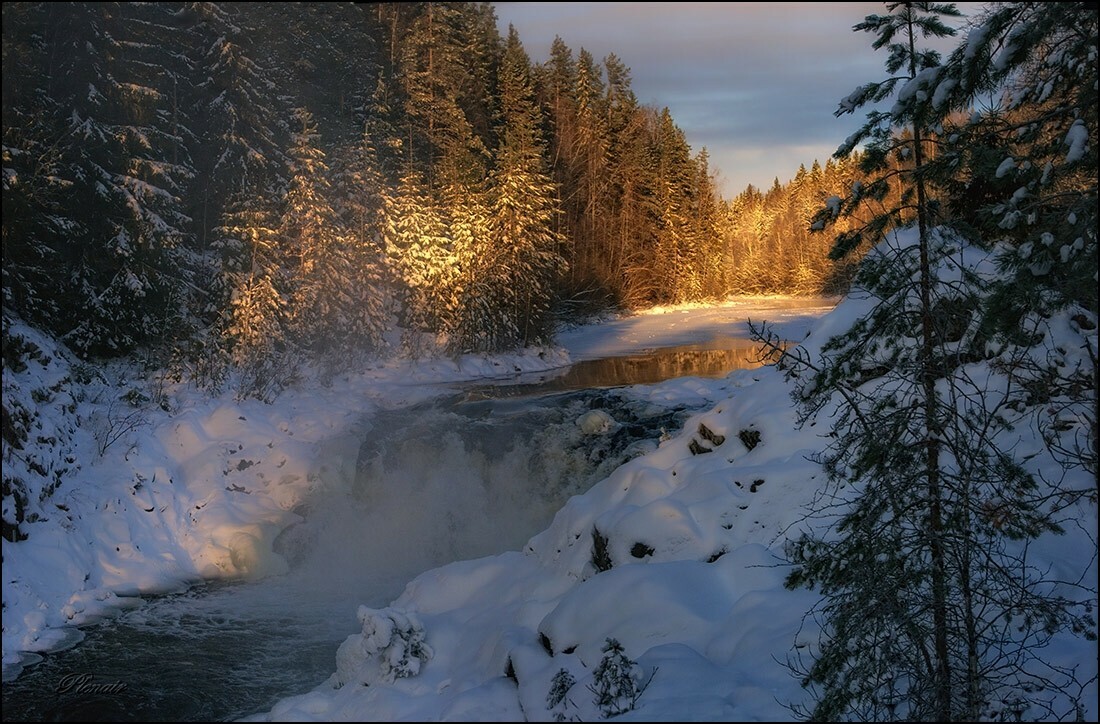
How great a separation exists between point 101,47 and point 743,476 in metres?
17.9

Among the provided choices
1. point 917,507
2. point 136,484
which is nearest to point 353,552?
point 136,484

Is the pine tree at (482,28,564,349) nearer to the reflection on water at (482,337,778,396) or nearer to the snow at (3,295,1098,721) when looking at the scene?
the reflection on water at (482,337,778,396)

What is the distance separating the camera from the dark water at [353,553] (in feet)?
28.7

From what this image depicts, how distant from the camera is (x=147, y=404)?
15.8 metres

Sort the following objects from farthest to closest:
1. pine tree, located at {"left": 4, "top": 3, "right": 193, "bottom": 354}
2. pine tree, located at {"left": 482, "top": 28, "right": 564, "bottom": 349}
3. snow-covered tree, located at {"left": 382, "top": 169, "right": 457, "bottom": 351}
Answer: pine tree, located at {"left": 482, "top": 28, "right": 564, "bottom": 349} → snow-covered tree, located at {"left": 382, "top": 169, "right": 457, "bottom": 351} → pine tree, located at {"left": 4, "top": 3, "right": 193, "bottom": 354}

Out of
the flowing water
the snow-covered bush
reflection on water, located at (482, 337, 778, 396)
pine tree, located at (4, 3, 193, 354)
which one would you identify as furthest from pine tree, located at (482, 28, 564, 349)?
the snow-covered bush

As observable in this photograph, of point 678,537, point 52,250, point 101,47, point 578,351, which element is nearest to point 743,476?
point 678,537

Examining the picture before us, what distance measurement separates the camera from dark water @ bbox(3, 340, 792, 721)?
8.73 metres

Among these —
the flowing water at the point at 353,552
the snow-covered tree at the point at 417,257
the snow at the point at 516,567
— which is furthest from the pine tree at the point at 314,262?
the snow at the point at 516,567

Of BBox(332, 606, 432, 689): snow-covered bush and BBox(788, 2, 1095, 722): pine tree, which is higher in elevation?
BBox(788, 2, 1095, 722): pine tree

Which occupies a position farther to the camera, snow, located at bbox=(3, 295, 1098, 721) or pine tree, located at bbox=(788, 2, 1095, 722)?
snow, located at bbox=(3, 295, 1098, 721)

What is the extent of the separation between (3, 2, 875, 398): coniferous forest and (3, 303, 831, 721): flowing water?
5.41m

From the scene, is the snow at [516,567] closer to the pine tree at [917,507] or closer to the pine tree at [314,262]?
the pine tree at [917,507]

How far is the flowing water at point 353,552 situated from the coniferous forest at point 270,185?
5411 mm
